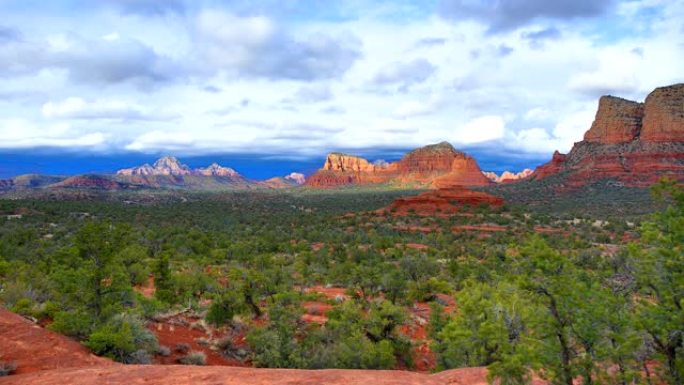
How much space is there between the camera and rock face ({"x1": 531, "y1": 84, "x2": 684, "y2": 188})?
105750 millimetres

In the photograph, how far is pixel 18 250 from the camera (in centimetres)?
3547

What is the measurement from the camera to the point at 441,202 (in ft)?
271

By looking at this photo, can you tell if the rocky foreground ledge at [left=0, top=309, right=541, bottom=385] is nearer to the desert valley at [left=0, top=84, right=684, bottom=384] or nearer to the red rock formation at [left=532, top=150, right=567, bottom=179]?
the desert valley at [left=0, top=84, right=684, bottom=384]

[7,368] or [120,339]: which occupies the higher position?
[7,368]

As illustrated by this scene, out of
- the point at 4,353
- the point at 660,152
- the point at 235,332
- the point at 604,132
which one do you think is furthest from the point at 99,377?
the point at 604,132

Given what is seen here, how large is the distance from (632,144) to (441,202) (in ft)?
204

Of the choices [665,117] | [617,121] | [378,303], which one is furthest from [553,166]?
[378,303]

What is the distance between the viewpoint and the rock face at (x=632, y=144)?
106 metres

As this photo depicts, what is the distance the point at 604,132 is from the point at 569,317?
433 feet

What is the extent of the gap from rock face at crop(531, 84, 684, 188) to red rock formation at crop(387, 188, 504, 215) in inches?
1483

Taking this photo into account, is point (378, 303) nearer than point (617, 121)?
Yes

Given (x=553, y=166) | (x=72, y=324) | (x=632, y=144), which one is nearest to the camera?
(x=72, y=324)

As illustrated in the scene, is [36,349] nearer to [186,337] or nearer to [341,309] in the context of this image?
[186,337]

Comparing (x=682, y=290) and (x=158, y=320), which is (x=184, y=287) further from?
(x=682, y=290)
